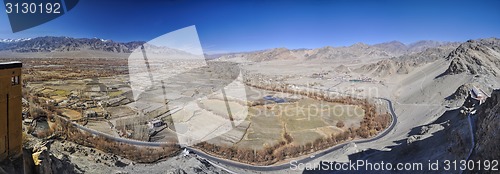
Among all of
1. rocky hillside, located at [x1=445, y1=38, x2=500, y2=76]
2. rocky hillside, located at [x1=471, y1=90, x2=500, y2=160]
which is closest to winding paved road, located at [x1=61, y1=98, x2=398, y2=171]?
rocky hillside, located at [x1=471, y1=90, x2=500, y2=160]

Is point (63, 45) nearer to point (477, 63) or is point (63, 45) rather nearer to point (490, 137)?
point (477, 63)

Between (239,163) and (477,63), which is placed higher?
(477,63)

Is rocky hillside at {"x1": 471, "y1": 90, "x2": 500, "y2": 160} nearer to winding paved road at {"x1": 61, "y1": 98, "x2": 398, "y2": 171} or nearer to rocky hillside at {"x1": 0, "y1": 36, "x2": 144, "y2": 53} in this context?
winding paved road at {"x1": 61, "y1": 98, "x2": 398, "y2": 171}

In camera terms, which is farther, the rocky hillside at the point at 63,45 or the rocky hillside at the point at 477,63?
the rocky hillside at the point at 63,45

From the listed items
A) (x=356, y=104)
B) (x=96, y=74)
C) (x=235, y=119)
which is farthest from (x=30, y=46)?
(x=356, y=104)

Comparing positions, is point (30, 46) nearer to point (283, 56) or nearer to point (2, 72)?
point (283, 56)

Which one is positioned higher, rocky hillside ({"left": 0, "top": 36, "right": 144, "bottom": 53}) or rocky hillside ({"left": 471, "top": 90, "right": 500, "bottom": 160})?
rocky hillside ({"left": 0, "top": 36, "right": 144, "bottom": 53})

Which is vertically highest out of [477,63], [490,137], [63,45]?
[63,45]

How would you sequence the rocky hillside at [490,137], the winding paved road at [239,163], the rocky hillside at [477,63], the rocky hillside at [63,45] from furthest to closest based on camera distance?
the rocky hillside at [63,45]
the rocky hillside at [477,63]
the winding paved road at [239,163]
the rocky hillside at [490,137]

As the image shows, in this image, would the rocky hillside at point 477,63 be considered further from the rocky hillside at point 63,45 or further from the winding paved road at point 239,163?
the rocky hillside at point 63,45

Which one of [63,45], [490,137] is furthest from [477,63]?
[63,45]

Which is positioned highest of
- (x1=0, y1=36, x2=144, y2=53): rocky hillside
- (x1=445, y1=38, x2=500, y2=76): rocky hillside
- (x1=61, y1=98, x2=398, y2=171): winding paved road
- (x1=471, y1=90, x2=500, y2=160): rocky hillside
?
(x1=0, y1=36, x2=144, y2=53): rocky hillside

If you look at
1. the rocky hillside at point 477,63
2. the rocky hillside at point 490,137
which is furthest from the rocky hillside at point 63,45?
the rocky hillside at point 490,137
